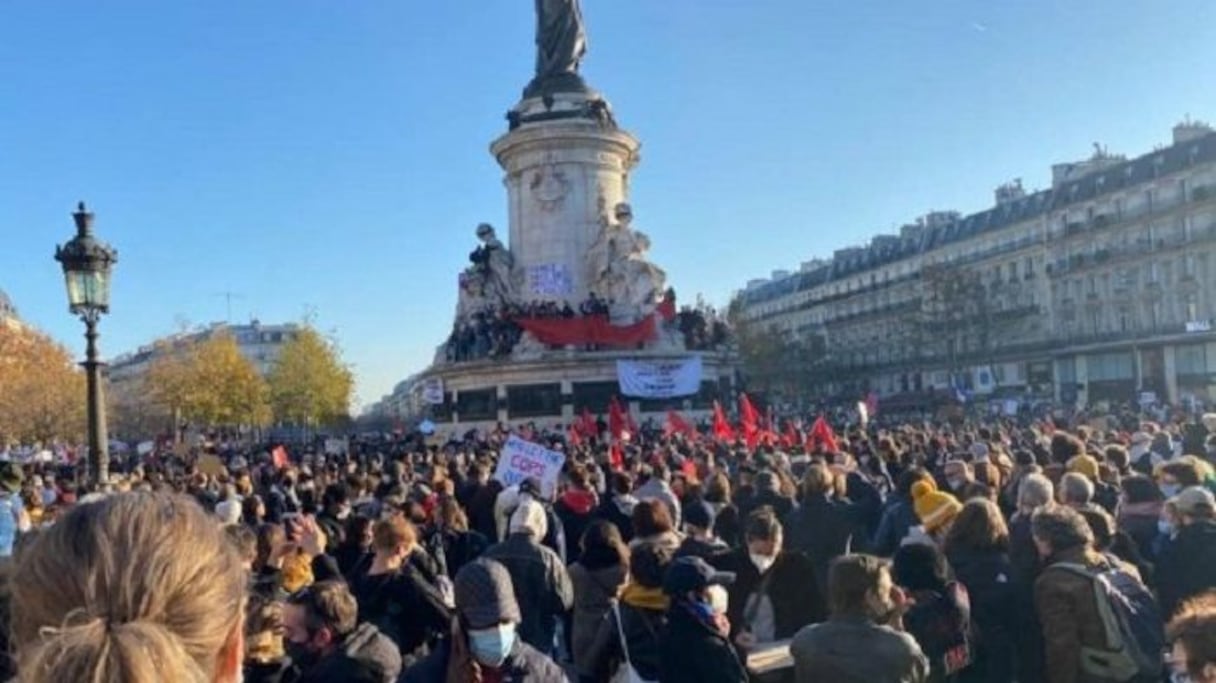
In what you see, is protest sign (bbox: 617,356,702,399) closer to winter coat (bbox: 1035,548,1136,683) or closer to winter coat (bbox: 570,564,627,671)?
winter coat (bbox: 570,564,627,671)

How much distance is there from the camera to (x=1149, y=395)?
143 ft

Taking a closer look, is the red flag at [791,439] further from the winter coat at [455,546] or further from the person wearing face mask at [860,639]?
the person wearing face mask at [860,639]

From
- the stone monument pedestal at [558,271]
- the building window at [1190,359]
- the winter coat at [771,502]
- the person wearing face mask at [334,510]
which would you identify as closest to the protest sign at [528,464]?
the person wearing face mask at [334,510]

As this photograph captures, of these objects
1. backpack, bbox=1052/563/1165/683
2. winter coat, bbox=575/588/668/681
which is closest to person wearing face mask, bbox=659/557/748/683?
winter coat, bbox=575/588/668/681

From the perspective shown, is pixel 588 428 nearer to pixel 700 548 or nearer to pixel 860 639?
pixel 700 548

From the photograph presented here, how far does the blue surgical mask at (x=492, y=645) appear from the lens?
14.1 ft

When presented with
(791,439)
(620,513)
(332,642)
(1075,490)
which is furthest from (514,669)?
(791,439)

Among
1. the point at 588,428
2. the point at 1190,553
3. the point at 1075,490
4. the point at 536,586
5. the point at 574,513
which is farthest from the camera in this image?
the point at 588,428

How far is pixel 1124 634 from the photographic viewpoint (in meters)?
5.49

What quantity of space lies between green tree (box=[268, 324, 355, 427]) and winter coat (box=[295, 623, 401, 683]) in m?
76.4

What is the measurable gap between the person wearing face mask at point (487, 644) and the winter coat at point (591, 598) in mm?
2861

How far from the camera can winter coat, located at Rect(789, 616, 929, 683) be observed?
4688 mm

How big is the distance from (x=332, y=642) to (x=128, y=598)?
333 centimetres

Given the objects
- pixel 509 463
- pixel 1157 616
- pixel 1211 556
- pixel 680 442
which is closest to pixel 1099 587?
pixel 1157 616
